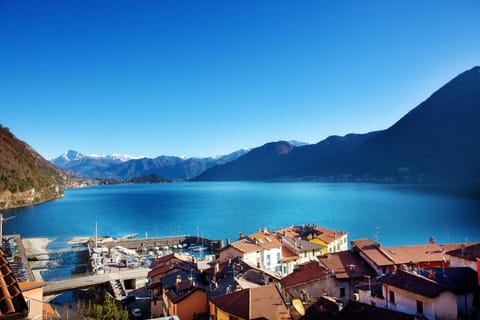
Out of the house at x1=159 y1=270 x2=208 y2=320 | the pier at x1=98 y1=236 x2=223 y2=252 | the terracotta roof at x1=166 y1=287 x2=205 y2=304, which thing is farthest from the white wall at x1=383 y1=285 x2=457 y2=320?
the pier at x1=98 y1=236 x2=223 y2=252

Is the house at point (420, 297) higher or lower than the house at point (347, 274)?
higher

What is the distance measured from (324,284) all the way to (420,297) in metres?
9.86

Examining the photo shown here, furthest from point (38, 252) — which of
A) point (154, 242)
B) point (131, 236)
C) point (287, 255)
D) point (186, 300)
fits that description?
point (186, 300)

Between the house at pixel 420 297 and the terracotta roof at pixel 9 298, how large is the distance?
18.0 m

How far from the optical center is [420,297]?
17359mm

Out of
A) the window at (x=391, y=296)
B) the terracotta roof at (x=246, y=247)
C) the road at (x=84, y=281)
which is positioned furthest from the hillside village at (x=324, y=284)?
the road at (x=84, y=281)

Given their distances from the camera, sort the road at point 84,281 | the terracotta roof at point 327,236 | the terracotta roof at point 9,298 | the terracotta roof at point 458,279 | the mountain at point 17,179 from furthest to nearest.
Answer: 1. the mountain at point 17,179
2. the terracotta roof at point 327,236
3. the road at point 84,281
4. the terracotta roof at point 458,279
5. the terracotta roof at point 9,298

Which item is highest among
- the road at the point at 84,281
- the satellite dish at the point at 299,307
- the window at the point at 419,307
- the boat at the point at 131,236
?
the window at the point at 419,307

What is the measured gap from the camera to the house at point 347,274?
26.7 metres

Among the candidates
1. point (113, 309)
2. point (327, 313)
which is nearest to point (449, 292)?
point (327, 313)

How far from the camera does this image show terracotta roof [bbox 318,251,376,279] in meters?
27.3

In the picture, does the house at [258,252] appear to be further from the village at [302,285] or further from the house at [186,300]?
the house at [186,300]

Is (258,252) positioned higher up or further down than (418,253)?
further down

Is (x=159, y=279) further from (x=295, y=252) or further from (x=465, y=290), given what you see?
(x=465, y=290)
